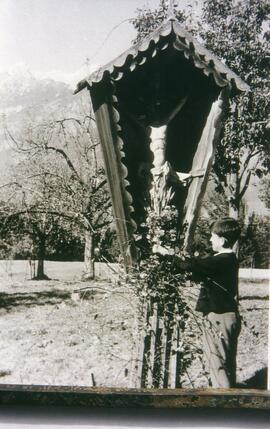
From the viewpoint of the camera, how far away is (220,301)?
1.73 m

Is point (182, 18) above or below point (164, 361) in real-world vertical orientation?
above

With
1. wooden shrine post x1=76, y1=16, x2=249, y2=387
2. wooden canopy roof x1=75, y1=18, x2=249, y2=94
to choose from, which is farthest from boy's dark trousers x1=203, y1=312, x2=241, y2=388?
wooden canopy roof x1=75, y1=18, x2=249, y2=94

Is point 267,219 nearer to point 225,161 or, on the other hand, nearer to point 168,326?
point 225,161

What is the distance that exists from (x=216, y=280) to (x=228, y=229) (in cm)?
22

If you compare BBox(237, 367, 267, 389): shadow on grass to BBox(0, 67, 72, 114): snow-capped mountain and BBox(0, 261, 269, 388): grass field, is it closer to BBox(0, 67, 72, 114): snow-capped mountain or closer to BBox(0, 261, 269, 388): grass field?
BBox(0, 261, 269, 388): grass field

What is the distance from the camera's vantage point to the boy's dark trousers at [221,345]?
1.69m

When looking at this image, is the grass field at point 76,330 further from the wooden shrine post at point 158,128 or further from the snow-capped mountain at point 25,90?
the snow-capped mountain at point 25,90

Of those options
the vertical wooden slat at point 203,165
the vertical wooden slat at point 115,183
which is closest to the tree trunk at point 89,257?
the vertical wooden slat at point 115,183

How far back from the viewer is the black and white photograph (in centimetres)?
166

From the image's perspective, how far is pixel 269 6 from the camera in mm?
1821

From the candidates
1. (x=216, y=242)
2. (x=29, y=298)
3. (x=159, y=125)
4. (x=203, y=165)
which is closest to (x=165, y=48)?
(x=159, y=125)

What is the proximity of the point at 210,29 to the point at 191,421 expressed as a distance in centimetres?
163

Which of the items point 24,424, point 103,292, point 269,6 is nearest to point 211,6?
point 269,6

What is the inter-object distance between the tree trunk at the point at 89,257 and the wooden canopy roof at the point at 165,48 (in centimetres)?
61
